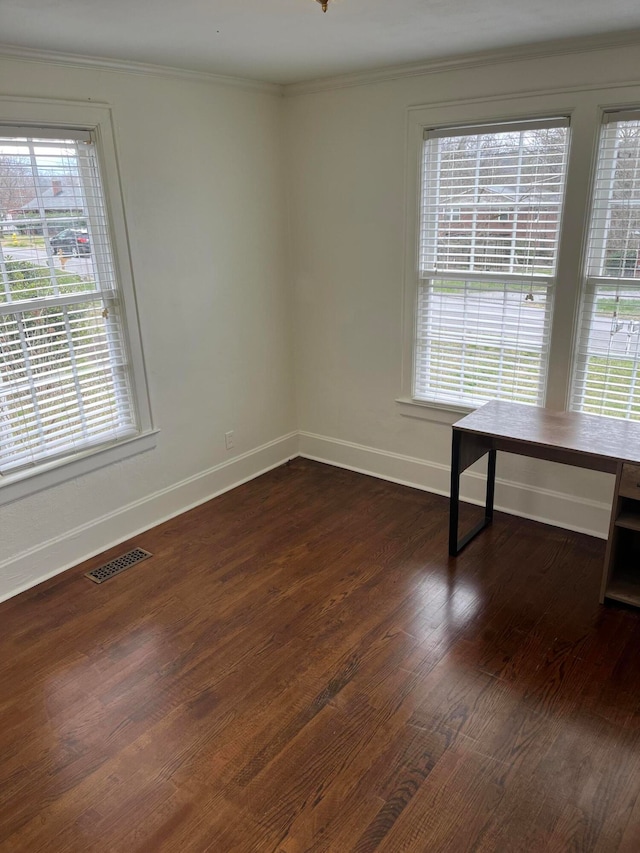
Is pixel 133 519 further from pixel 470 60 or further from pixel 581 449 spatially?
pixel 470 60

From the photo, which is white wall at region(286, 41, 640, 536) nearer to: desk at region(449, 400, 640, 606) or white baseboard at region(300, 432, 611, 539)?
white baseboard at region(300, 432, 611, 539)

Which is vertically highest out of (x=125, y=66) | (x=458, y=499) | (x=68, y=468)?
(x=125, y=66)

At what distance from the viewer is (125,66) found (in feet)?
9.80

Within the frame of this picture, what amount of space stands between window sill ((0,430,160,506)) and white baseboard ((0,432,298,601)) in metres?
0.30

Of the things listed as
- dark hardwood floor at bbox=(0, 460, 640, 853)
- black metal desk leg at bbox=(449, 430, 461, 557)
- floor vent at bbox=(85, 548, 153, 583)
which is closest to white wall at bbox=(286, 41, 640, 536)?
dark hardwood floor at bbox=(0, 460, 640, 853)

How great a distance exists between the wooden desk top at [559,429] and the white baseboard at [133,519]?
1.66 metres

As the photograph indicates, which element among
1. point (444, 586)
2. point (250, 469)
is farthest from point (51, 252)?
point (444, 586)

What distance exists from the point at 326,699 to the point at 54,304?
2.16 metres

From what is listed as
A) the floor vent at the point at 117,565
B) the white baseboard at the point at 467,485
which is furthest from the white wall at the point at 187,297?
the white baseboard at the point at 467,485

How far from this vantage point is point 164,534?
139 inches

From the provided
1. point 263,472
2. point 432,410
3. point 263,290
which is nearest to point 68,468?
point 263,472

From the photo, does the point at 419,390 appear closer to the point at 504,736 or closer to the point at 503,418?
the point at 503,418

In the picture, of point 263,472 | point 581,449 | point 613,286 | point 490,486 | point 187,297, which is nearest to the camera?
point 581,449

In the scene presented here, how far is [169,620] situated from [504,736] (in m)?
1.48
